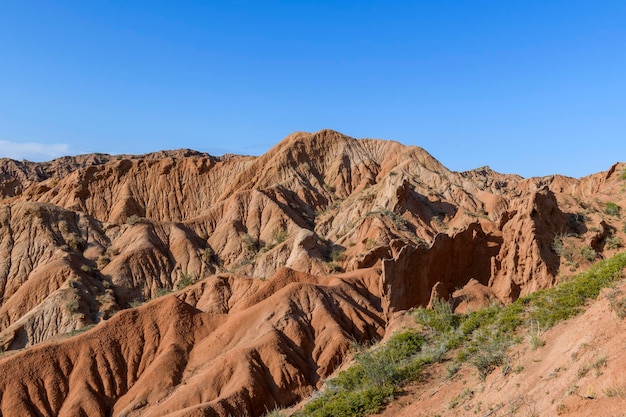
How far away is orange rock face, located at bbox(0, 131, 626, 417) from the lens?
1330 inches

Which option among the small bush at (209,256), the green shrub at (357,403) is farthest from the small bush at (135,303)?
the green shrub at (357,403)

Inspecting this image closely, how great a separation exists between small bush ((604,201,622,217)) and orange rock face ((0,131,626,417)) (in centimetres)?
22

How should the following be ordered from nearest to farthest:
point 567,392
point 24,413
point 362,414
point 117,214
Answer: point 567,392 → point 362,414 → point 24,413 → point 117,214

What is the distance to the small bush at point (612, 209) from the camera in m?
35.3

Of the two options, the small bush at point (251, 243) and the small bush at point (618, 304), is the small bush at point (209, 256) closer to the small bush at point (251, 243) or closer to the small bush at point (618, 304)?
the small bush at point (251, 243)

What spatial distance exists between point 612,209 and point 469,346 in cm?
2345

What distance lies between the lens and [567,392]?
32.9 feet

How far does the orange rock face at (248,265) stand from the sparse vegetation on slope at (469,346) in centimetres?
1110

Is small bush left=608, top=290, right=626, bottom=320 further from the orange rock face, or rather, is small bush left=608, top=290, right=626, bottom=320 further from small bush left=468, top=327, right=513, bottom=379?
the orange rock face

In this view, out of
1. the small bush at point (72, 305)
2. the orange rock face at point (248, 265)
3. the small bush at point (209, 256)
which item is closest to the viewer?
the orange rock face at point (248, 265)

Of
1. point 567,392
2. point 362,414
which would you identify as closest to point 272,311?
point 362,414

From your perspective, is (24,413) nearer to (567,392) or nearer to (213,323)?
(213,323)

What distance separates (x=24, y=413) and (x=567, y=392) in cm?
3340

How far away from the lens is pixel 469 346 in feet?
55.9
